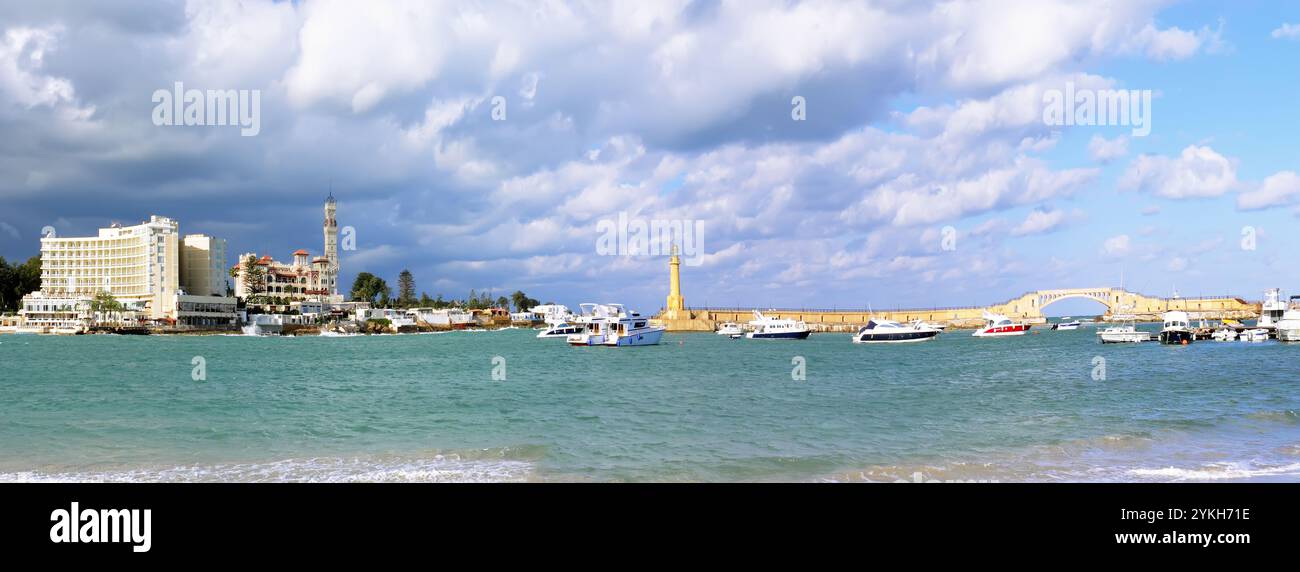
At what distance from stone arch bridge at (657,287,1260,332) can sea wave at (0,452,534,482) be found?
482ft

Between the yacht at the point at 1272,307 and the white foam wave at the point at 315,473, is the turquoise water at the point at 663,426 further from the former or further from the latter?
the yacht at the point at 1272,307

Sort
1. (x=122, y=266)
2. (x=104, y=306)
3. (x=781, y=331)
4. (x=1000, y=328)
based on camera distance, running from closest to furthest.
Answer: (x=781, y=331) → (x=1000, y=328) → (x=104, y=306) → (x=122, y=266)

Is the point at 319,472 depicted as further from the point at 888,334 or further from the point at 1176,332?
the point at 888,334

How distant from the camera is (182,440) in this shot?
20375 mm

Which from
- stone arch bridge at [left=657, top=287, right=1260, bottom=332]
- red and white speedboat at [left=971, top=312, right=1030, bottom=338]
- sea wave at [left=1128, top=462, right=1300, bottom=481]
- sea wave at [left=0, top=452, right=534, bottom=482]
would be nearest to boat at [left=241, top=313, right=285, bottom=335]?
stone arch bridge at [left=657, top=287, right=1260, bottom=332]

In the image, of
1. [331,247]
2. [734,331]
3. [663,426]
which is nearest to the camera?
[663,426]

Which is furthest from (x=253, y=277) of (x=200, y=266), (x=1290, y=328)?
(x=1290, y=328)

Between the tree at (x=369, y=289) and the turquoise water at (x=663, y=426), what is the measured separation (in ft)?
481

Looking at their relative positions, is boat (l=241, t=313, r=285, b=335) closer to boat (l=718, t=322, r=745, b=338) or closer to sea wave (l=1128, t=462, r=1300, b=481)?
boat (l=718, t=322, r=745, b=338)

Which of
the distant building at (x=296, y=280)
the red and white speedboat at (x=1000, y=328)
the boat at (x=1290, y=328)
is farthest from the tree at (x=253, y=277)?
the boat at (x=1290, y=328)

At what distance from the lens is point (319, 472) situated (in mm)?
15688

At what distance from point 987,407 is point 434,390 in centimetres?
2328

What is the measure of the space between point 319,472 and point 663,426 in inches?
377
